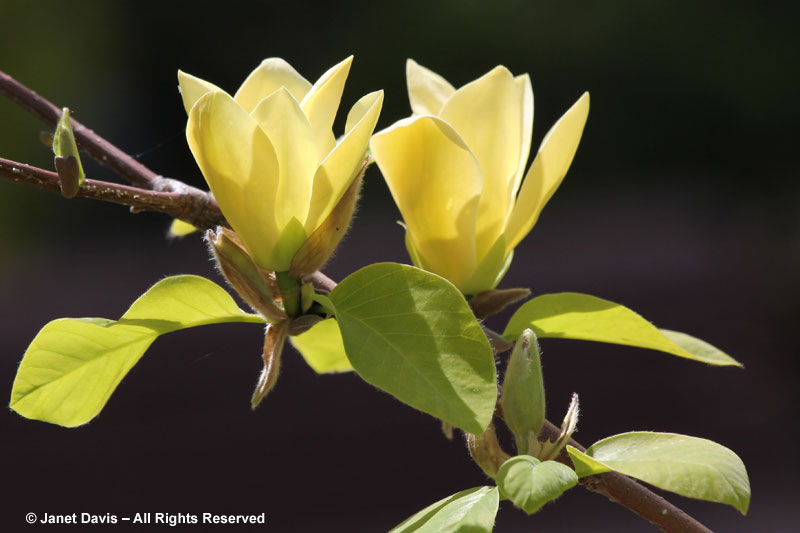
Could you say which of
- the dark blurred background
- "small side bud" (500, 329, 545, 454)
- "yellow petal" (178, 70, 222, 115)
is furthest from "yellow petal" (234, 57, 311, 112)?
the dark blurred background

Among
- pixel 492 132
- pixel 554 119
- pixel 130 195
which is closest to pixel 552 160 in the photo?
pixel 492 132

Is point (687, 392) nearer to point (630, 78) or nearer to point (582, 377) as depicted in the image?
point (582, 377)

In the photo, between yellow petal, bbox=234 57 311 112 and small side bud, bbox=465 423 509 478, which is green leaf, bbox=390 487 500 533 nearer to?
small side bud, bbox=465 423 509 478

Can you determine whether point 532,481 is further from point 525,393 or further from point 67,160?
point 67,160

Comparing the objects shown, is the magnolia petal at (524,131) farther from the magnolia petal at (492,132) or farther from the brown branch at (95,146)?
the brown branch at (95,146)

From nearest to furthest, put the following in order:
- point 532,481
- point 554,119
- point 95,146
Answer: point 532,481, point 95,146, point 554,119

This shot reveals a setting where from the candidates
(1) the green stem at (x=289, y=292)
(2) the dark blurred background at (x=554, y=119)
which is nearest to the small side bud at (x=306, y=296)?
→ (1) the green stem at (x=289, y=292)
